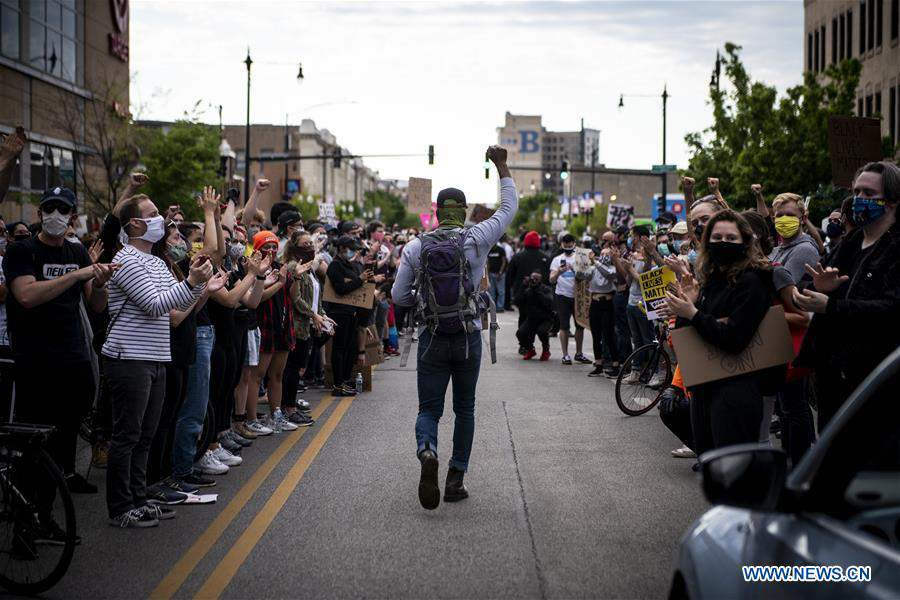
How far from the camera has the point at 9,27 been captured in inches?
A: 1324

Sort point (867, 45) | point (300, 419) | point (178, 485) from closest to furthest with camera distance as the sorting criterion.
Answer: point (178, 485)
point (300, 419)
point (867, 45)

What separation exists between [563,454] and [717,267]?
4.07m

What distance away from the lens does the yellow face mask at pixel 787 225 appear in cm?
866

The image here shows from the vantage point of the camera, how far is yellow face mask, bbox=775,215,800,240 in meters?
8.66

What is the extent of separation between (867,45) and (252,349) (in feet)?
125

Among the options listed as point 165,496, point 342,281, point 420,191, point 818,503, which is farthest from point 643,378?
point 420,191

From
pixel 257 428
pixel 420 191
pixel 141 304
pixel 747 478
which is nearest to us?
pixel 747 478

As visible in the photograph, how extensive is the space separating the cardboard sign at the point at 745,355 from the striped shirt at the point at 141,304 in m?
3.15

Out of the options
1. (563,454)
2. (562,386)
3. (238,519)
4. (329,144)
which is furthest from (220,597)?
(329,144)

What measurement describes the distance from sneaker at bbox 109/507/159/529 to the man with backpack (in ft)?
5.95

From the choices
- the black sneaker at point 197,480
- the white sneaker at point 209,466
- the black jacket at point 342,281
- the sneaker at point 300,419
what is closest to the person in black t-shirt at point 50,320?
the black sneaker at point 197,480


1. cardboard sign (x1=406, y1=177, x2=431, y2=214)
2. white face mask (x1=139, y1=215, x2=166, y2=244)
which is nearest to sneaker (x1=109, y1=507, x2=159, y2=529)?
white face mask (x1=139, y1=215, x2=166, y2=244)

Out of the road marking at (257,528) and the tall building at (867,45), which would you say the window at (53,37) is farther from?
the road marking at (257,528)

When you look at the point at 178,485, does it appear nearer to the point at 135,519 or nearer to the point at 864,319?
the point at 135,519
